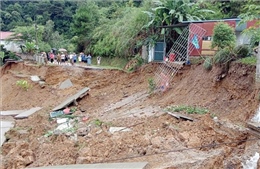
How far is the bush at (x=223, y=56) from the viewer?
10984 millimetres

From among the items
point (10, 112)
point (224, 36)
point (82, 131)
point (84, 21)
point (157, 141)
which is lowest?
point (10, 112)

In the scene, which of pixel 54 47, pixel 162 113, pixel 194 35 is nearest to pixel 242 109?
pixel 162 113

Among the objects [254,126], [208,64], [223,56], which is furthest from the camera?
[208,64]

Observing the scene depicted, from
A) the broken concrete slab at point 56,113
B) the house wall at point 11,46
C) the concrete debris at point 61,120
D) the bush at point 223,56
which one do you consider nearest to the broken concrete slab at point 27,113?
the broken concrete slab at point 56,113

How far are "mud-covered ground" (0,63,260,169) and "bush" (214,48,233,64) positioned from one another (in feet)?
1.56

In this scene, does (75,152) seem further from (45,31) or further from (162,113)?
(45,31)

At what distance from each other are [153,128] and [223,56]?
13.6 feet

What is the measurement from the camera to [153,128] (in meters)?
9.33

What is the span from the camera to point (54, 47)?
96.4 feet

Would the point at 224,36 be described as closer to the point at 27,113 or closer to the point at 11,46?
the point at 27,113

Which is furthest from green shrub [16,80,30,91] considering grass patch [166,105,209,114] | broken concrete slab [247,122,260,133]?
broken concrete slab [247,122,260,133]

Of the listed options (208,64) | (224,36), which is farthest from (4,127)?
(224,36)

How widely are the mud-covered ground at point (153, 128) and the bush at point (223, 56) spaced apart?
0.47 meters

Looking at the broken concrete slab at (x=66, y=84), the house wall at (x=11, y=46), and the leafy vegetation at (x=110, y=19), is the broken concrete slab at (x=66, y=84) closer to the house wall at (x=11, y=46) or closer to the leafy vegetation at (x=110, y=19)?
the leafy vegetation at (x=110, y=19)
